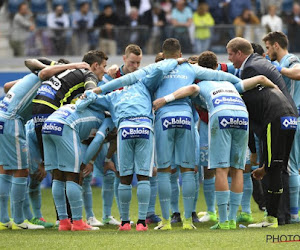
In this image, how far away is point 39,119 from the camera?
38.8 feet

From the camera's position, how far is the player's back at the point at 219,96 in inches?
428

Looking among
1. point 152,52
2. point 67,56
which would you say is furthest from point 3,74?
point 152,52

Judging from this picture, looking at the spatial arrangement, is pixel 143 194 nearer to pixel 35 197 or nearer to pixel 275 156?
pixel 275 156

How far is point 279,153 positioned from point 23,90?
388cm

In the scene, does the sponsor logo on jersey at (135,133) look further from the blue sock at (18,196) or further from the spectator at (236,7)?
the spectator at (236,7)

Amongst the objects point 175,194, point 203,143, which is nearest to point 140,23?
point 203,143

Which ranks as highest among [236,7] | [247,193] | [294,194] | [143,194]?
[236,7]

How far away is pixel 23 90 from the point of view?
1208cm

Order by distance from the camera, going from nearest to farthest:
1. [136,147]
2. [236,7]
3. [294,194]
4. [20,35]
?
1. [136,147]
2. [294,194]
3. [20,35]
4. [236,7]

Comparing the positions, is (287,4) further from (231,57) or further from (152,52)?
(231,57)

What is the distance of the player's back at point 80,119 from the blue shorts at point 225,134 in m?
1.65

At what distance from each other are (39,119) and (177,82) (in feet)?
6.84

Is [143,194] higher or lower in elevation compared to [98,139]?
lower

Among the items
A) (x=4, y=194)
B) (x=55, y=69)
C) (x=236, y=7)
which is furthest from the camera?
(x=236, y=7)
